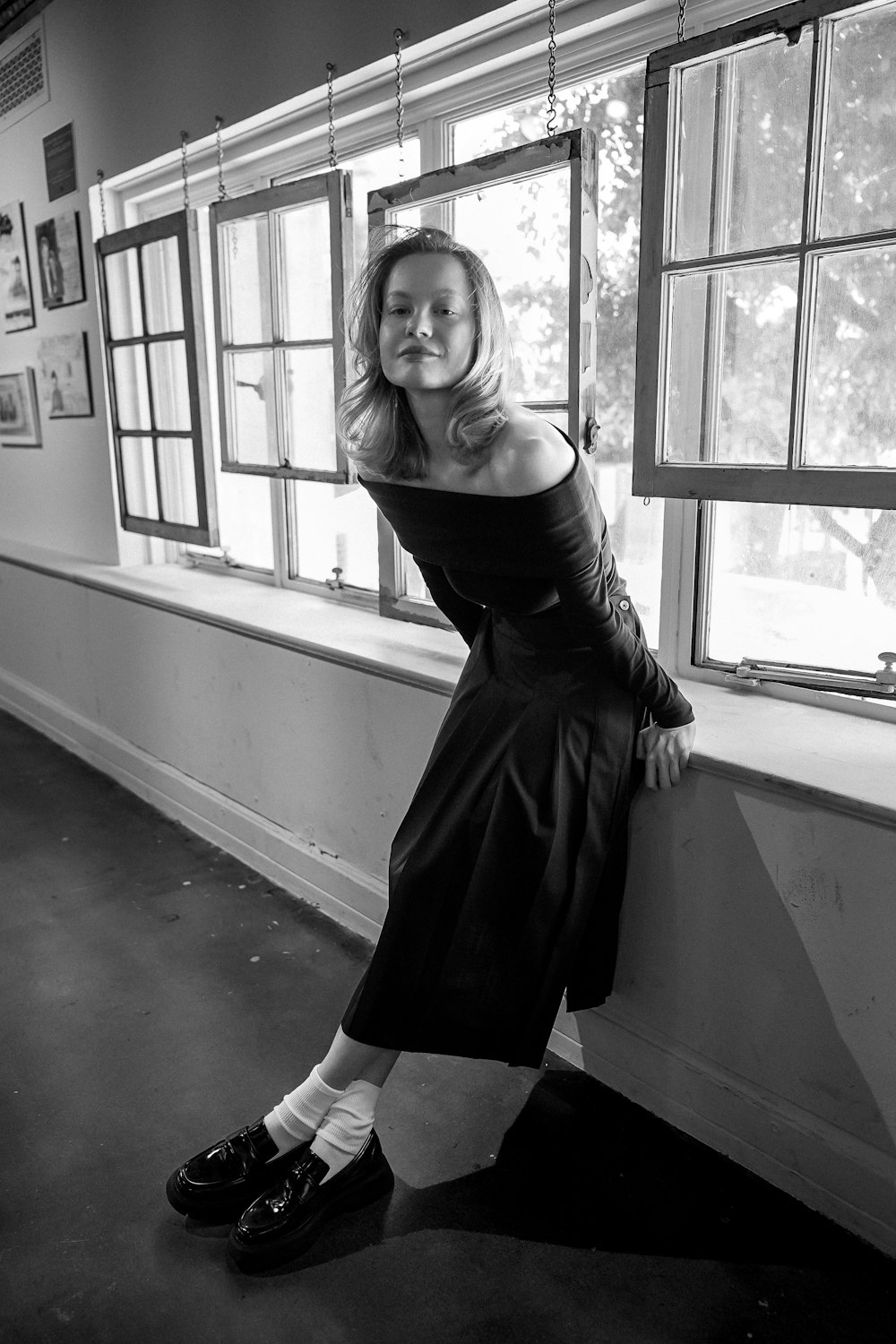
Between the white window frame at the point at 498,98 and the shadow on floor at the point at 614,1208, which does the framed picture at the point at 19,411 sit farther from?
the shadow on floor at the point at 614,1208

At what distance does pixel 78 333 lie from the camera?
4.05 metres

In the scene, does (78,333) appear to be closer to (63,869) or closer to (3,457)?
(3,457)

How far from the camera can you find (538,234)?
88.4 inches

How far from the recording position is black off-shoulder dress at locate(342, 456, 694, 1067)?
1.80 meters

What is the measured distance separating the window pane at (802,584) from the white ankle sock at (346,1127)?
1.19 m

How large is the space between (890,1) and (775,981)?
162 centimetres

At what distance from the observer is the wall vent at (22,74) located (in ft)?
13.0

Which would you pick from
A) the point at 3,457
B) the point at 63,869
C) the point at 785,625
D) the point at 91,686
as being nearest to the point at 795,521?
the point at 785,625

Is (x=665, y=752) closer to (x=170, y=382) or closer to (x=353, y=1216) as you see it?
(x=353, y=1216)

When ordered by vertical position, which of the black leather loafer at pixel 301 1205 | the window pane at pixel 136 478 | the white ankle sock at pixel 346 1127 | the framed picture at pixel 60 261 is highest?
the framed picture at pixel 60 261

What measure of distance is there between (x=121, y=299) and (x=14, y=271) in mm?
1076

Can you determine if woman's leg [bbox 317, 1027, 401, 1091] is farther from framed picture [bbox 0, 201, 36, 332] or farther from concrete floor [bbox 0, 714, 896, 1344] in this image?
framed picture [bbox 0, 201, 36, 332]

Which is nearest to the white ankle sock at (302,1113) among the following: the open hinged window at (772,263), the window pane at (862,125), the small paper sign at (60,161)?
the open hinged window at (772,263)

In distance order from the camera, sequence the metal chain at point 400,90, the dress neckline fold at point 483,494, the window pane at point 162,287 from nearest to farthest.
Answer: the dress neckline fold at point 483,494
the metal chain at point 400,90
the window pane at point 162,287
